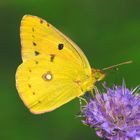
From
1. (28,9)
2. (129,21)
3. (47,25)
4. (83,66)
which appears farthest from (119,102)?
(28,9)

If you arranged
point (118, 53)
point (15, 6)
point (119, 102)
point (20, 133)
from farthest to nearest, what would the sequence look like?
point (15, 6), point (118, 53), point (20, 133), point (119, 102)

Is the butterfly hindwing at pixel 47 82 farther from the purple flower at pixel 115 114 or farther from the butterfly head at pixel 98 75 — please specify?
the purple flower at pixel 115 114

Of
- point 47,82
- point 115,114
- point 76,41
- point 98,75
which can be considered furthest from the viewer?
point 76,41

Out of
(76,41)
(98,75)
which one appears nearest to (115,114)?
(98,75)

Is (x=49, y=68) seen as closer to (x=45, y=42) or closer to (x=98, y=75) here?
(x=45, y=42)

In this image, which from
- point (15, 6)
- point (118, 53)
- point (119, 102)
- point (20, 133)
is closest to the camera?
point (119, 102)

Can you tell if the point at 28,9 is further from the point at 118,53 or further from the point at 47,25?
the point at 47,25
